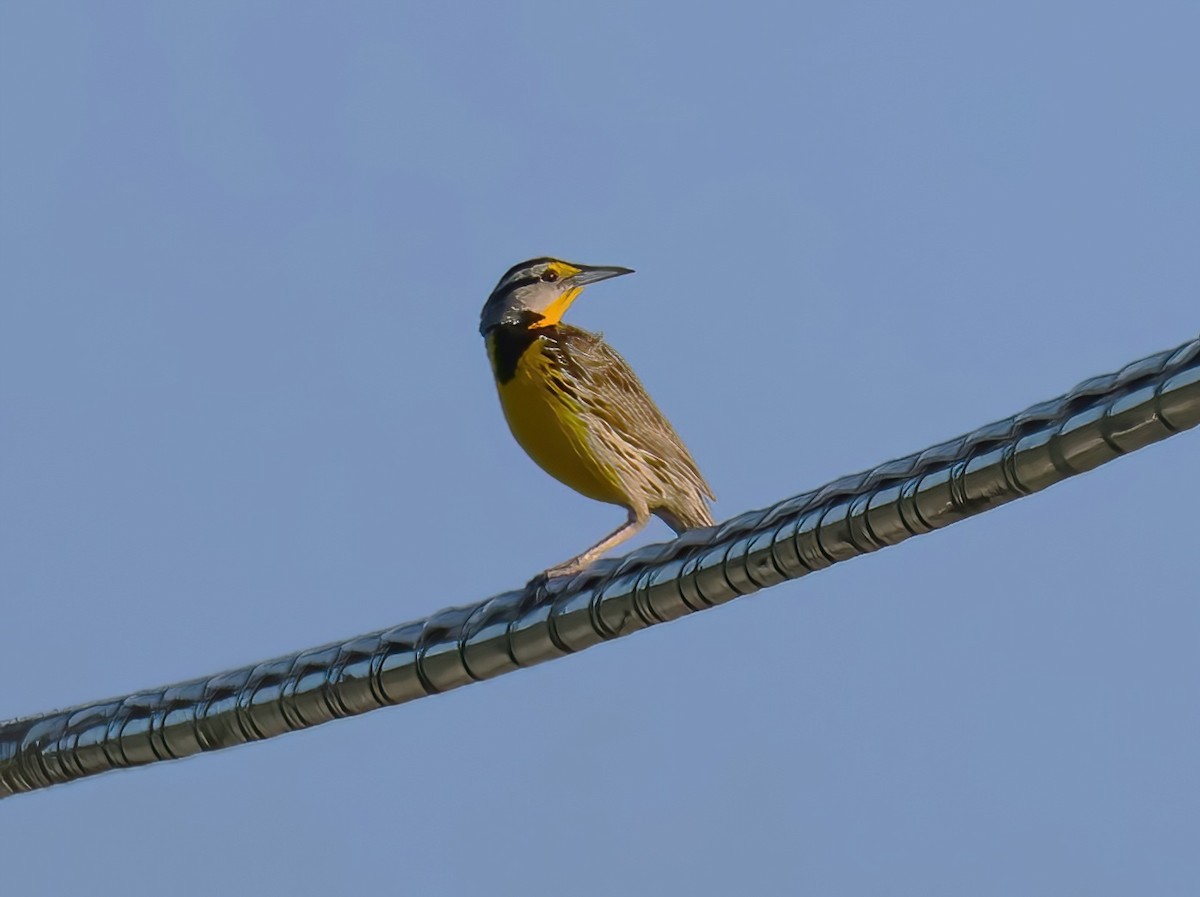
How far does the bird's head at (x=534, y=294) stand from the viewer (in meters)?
5.85

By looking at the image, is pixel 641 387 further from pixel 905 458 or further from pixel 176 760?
pixel 905 458

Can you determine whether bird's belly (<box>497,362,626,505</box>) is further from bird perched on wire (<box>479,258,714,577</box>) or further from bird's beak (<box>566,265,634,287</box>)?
bird's beak (<box>566,265,634,287</box>)

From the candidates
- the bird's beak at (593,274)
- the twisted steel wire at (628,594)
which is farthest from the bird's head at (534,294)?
the twisted steel wire at (628,594)

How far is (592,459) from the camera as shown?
5.50 meters

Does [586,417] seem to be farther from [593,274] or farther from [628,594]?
[628,594]

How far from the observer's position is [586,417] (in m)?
5.52

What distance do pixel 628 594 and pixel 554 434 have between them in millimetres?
1820

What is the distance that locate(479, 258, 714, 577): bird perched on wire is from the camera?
552 centimetres

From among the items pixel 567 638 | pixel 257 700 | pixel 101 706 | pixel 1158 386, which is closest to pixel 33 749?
pixel 101 706

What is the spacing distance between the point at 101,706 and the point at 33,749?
24 cm

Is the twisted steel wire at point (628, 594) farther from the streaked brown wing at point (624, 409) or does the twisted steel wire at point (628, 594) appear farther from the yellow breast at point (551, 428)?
the streaked brown wing at point (624, 409)

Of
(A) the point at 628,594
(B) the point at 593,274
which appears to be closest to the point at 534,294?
(B) the point at 593,274

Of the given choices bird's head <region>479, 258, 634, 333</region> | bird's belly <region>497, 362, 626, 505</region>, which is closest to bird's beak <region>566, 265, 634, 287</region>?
bird's head <region>479, 258, 634, 333</region>

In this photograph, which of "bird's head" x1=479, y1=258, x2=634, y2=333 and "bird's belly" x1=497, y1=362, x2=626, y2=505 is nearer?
"bird's belly" x1=497, y1=362, x2=626, y2=505
